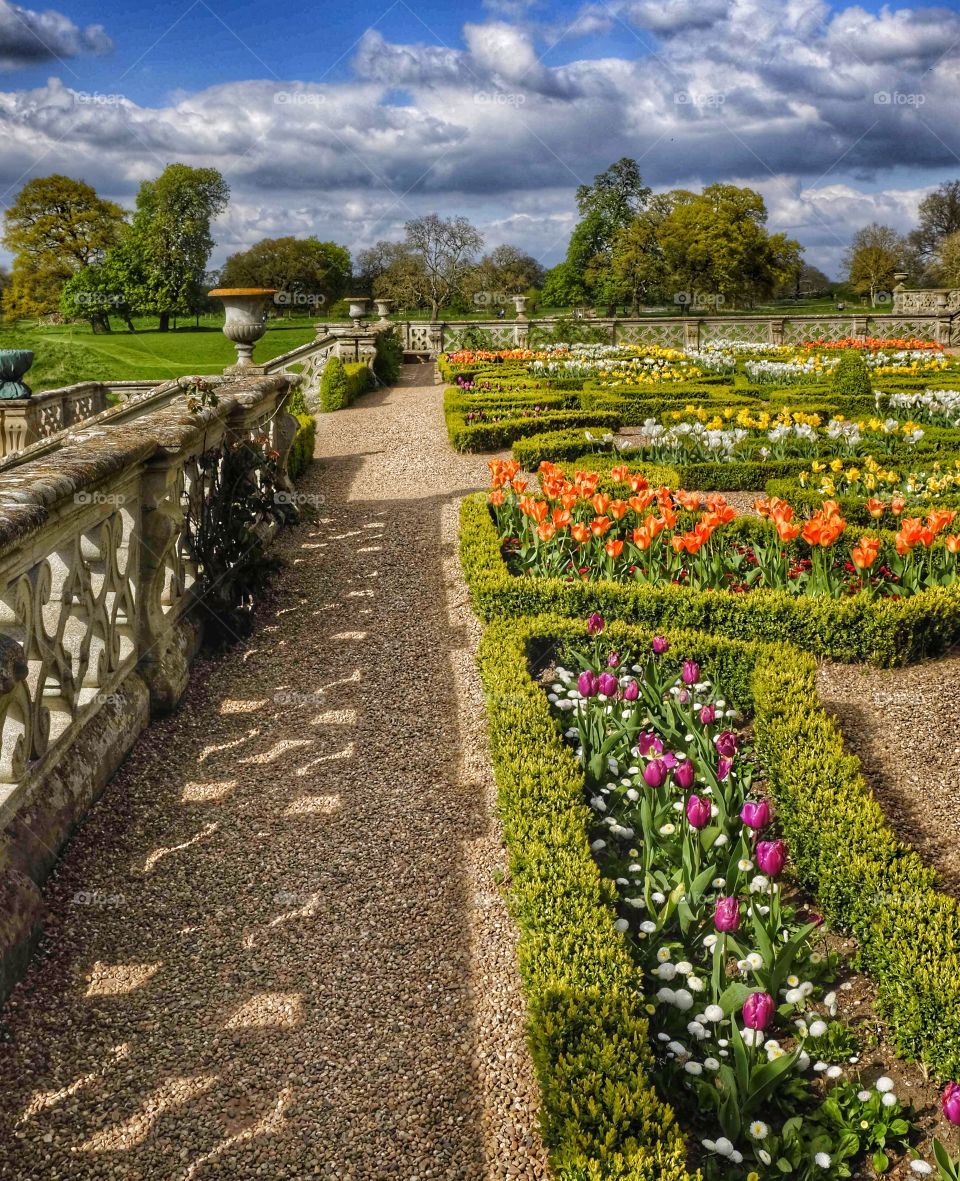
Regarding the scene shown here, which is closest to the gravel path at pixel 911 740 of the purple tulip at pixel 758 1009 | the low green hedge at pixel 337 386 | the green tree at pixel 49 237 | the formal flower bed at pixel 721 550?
the formal flower bed at pixel 721 550

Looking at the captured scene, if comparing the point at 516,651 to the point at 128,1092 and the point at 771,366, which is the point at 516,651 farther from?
the point at 771,366

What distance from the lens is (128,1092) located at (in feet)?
9.16

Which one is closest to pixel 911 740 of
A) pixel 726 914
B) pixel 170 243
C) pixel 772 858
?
pixel 772 858

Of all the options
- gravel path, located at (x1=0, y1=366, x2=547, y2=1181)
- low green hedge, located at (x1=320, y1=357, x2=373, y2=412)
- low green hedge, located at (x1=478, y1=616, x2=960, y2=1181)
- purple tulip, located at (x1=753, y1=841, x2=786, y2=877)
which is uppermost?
low green hedge, located at (x1=320, y1=357, x2=373, y2=412)

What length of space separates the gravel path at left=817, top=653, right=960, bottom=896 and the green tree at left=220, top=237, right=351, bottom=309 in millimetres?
51259

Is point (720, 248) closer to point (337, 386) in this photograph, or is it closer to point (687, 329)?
point (687, 329)

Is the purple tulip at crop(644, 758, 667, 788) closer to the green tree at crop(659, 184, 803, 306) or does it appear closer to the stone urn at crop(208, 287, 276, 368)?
the stone urn at crop(208, 287, 276, 368)

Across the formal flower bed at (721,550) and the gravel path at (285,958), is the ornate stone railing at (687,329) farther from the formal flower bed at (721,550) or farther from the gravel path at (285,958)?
the gravel path at (285,958)

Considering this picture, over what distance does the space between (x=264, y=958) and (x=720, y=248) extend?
48.4 m

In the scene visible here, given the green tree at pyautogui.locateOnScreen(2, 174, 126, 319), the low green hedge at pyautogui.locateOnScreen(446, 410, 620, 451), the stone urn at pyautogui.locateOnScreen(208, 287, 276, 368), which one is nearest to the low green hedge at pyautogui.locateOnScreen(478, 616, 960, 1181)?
the low green hedge at pyautogui.locateOnScreen(446, 410, 620, 451)

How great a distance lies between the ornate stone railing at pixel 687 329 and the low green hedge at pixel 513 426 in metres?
15.7

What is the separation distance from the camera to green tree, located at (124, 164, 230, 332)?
42.3 m

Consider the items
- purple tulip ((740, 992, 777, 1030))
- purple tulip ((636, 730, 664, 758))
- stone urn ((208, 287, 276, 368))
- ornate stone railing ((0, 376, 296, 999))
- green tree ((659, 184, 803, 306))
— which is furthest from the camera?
green tree ((659, 184, 803, 306))

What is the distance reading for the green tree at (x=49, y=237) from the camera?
119ft
